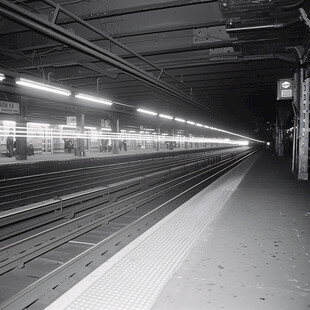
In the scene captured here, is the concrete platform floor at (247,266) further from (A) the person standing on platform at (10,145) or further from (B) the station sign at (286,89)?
(A) the person standing on platform at (10,145)

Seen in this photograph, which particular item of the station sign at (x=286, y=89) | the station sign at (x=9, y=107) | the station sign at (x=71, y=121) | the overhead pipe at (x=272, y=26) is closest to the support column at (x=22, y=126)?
the station sign at (x=9, y=107)

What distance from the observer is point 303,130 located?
10.1 metres

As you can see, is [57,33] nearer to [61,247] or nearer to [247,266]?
[61,247]

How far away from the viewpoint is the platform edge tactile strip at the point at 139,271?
2.51 m

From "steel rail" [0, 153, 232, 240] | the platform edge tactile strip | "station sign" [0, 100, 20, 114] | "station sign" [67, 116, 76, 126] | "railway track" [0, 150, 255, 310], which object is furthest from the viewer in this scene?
"station sign" [67, 116, 76, 126]

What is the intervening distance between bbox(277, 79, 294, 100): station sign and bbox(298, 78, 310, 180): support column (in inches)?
34.3

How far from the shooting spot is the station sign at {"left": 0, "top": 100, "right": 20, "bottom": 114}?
17.0m

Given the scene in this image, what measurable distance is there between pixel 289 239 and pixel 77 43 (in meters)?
5.12

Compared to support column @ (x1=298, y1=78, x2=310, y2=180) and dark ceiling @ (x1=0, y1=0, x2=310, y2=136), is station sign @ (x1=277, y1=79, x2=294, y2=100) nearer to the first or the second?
support column @ (x1=298, y1=78, x2=310, y2=180)

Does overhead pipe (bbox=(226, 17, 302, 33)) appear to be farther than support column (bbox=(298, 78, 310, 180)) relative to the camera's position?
No

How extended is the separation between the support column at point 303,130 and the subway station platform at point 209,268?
5342 mm

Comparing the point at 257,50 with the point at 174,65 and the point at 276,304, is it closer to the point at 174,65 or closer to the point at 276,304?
the point at 174,65

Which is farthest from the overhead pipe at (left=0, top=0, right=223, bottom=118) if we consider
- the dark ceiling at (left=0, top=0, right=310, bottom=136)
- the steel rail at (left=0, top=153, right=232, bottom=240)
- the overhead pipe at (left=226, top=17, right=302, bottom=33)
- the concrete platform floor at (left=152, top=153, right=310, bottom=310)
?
the concrete platform floor at (left=152, top=153, right=310, bottom=310)

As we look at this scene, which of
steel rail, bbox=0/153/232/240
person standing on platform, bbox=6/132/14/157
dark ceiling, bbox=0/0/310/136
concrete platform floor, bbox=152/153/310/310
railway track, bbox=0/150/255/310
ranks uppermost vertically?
dark ceiling, bbox=0/0/310/136
